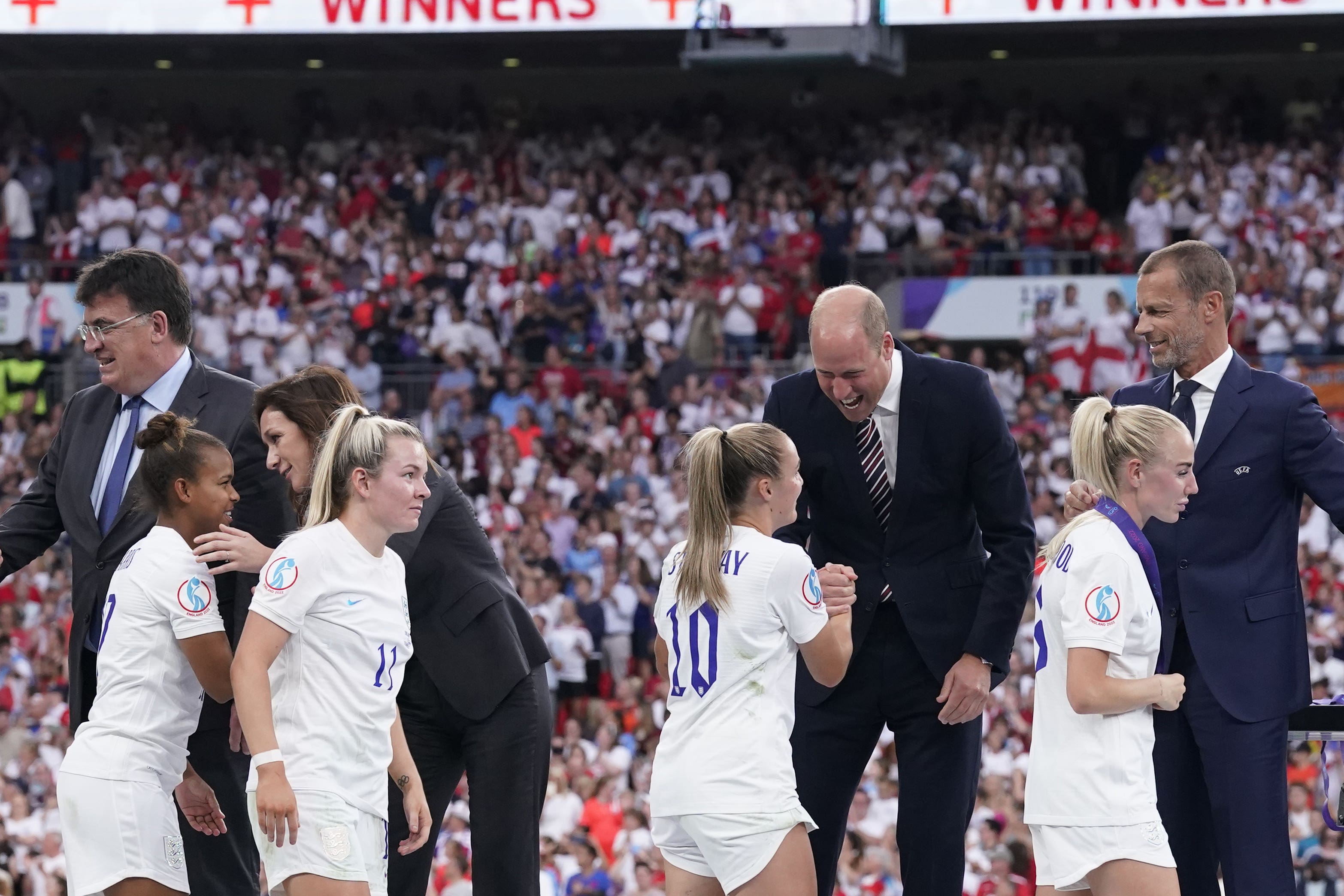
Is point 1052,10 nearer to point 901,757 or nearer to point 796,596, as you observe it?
point 901,757

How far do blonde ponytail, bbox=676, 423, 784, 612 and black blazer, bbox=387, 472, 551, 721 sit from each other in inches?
34.9

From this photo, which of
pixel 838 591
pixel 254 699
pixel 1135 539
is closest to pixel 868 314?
pixel 838 591

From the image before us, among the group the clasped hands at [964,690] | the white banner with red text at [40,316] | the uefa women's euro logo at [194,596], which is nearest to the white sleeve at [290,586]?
the uefa women's euro logo at [194,596]

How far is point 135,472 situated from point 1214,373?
10.1 feet

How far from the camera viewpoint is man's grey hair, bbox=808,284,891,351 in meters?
4.21

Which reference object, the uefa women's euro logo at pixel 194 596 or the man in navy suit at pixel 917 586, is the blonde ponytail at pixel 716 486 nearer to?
the man in navy suit at pixel 917 586

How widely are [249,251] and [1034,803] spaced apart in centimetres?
1592

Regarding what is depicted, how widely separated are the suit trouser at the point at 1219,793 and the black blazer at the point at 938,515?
1.71ft

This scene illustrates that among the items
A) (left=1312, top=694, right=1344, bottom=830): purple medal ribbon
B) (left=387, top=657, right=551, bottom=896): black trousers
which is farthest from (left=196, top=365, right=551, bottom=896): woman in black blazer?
(left=1312, top=694, right=1344, bottom=830): purple medal ribbon

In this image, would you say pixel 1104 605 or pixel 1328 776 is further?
pixel 1328 776

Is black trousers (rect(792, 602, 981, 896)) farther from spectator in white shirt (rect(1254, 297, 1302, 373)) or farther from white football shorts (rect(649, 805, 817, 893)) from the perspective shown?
spectator in white shirt (rect(1254, 297, 1302, 373))

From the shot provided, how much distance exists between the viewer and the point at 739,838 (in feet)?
12.2

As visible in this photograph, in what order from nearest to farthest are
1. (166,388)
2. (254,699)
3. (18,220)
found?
(254,699)
(166,388)
(18,220)

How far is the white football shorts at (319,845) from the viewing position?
3.62 meters
